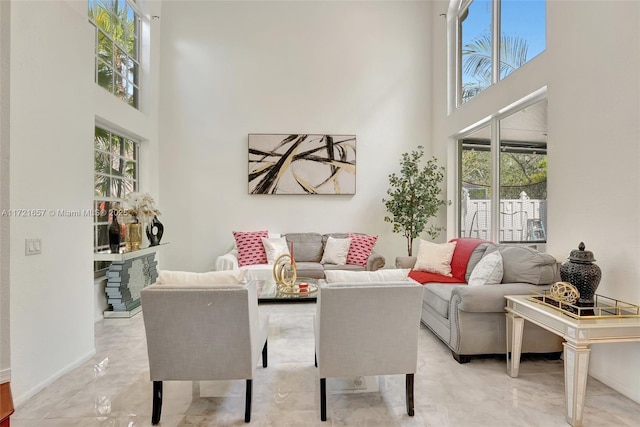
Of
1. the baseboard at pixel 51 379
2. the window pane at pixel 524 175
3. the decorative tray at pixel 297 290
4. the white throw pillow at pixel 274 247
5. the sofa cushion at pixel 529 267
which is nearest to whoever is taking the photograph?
the baseboard at pixel 51 379

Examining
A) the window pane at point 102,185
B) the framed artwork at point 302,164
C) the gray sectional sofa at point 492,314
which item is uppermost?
the framed artwork at point 302,164

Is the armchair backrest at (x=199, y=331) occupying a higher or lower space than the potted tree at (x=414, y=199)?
lower

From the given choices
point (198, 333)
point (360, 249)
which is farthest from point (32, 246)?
point (360, 249)

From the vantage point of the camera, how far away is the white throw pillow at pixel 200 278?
6.52ft

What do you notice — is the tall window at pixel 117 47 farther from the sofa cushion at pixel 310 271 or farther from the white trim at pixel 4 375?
the white trim at pixel 4 375

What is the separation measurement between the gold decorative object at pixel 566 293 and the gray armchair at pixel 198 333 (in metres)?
2.01

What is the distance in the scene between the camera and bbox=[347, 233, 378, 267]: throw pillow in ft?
16.3

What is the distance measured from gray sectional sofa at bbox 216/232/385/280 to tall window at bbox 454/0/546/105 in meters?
2.70

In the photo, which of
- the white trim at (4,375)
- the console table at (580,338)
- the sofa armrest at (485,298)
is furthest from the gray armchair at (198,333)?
the console table at (580,338)

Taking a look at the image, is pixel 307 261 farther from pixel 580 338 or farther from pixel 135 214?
pixel 580 338

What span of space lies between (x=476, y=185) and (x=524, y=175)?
101 centimetres

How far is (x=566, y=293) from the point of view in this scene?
7.45 feet

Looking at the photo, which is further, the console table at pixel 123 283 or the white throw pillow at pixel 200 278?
the console table at pixel 123 283

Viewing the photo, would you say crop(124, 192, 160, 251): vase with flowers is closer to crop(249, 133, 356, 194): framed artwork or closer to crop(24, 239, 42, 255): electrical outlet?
crop(249, 133, 356, 194): framed artwork
